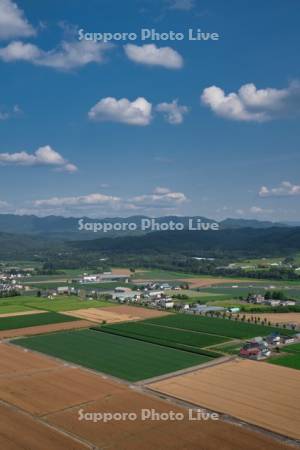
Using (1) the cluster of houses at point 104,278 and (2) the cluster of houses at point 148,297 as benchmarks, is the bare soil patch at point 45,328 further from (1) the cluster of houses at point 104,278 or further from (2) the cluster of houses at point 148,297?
(1) the cluster of houses at point 104,278

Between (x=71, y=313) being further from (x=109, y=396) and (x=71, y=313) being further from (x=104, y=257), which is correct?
(x=104, y=257)

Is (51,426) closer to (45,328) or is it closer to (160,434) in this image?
(160,434)

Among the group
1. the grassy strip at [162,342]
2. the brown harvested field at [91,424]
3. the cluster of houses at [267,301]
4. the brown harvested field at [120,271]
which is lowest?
the brown harvested field at [91,424]

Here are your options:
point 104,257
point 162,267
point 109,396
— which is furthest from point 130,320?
point 104,257

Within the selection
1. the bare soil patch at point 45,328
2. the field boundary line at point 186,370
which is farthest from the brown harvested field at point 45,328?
the field boundary line at point 186,370

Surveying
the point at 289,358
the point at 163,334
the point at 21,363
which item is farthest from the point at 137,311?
the point at 289,358

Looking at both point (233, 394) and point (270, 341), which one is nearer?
point (233, 394)
